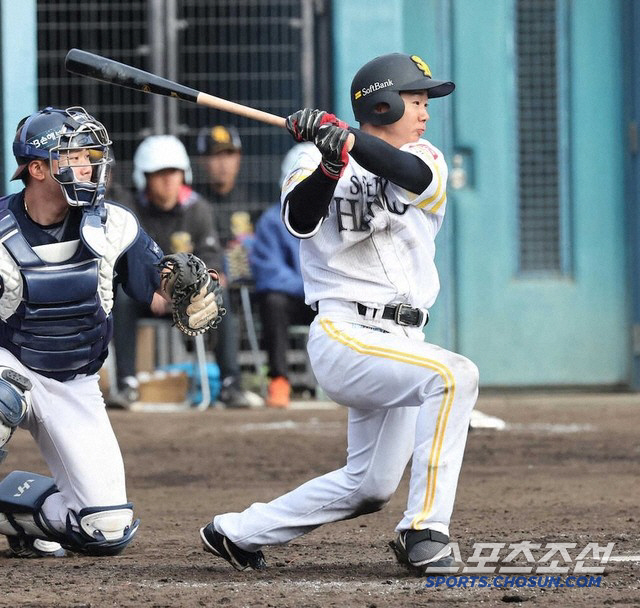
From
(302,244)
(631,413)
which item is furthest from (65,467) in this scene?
(631,413)

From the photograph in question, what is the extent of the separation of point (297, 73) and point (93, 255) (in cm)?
587

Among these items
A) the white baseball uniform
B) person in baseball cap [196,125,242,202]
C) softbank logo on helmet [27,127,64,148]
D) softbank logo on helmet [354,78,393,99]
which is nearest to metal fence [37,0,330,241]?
person in baseball cap [196,125,242,202]

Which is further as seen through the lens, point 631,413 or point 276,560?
point 631,413

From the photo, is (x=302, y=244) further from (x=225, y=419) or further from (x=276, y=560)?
(x=225, y=419)

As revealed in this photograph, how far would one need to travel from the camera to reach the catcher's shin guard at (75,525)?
5.00 metres

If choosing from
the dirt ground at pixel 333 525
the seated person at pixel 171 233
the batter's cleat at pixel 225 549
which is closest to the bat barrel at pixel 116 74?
the batter's cleat at pixel 225 549

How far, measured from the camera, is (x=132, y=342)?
9.63 meters

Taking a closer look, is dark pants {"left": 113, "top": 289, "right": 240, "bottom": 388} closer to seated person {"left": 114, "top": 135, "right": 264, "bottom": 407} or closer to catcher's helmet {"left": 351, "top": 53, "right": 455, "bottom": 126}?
seated person {"left": 114, "top": 135, "right": 264, "bottom": 407}

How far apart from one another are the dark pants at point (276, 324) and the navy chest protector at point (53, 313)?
15.1ft

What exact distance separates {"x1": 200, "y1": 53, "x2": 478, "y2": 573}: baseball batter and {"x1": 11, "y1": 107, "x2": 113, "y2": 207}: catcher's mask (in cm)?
78

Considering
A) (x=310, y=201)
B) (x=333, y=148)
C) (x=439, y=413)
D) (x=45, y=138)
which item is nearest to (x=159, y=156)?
(x=45, y=138)

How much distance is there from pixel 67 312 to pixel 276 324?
4.81 m

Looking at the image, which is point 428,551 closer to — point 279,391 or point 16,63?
point 279,391

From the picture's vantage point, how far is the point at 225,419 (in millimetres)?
9023
